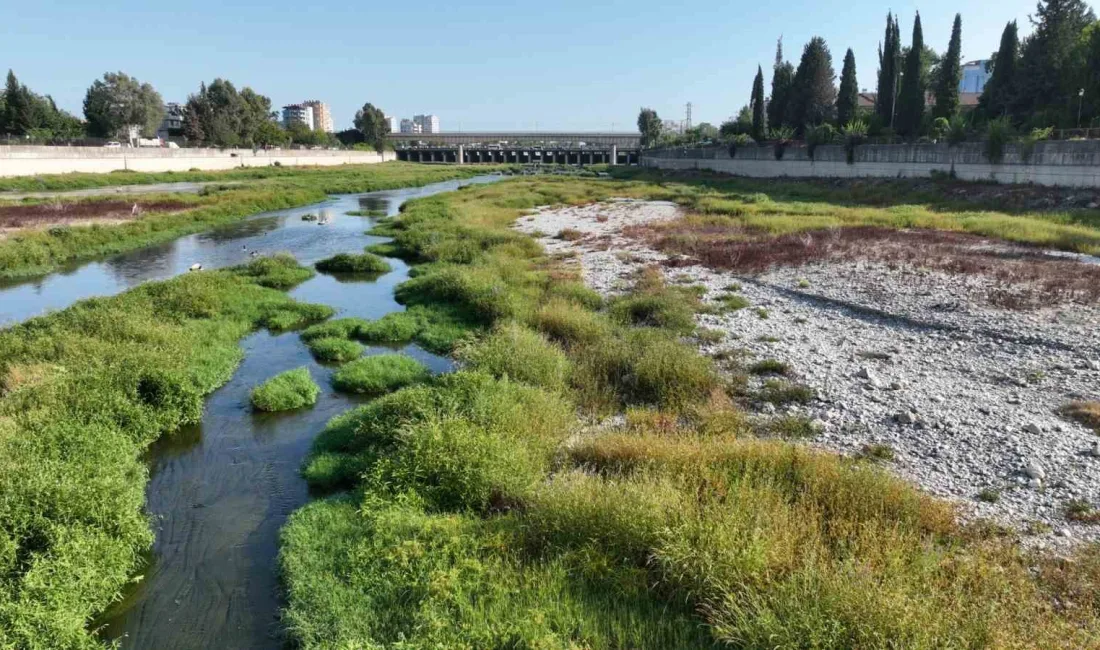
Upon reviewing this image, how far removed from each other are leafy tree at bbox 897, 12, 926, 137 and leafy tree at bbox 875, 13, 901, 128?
1.34 m

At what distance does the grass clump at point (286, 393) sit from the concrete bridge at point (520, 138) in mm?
168178

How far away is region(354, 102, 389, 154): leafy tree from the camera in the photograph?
15538cm

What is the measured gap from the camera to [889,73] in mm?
59844

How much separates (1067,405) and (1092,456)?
224cm

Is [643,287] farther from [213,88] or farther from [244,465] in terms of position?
[213,88]

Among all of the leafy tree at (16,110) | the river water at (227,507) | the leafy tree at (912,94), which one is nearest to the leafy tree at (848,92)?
the leafy tree at (912,94)

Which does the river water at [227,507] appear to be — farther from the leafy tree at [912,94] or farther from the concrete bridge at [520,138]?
the concrete bridge at [520,138]

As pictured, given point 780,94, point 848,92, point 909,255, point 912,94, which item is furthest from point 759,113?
point 909,255

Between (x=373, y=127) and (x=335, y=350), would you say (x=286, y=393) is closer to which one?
(x=335, y=350)

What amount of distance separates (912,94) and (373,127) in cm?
12601

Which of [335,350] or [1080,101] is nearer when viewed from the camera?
[335,350]

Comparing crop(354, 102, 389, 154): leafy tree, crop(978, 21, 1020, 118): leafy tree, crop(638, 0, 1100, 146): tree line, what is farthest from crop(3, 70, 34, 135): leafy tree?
crop(978, 21, 1020, 118): leafy tree

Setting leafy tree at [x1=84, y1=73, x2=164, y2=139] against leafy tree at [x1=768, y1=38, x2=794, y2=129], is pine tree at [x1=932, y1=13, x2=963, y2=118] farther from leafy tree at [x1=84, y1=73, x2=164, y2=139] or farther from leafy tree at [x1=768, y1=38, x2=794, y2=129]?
leafy tree at [x1=84, y1=73, x2=164, y2=139]

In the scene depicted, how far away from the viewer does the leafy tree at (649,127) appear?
158975 millimetres
